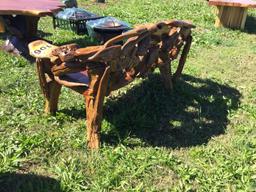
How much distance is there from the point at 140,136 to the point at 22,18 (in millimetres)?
3989

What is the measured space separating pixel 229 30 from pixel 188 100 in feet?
15.4

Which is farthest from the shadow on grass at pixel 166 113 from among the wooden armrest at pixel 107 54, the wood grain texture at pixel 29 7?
the wood grain texture at pixel 29 7

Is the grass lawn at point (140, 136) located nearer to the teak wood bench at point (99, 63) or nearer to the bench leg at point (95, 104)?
the bench leg at point (95, 104)

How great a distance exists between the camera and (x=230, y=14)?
10.1m

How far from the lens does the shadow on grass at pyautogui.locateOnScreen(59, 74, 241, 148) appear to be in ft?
16.0

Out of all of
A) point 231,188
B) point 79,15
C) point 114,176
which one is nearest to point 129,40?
point 114,176

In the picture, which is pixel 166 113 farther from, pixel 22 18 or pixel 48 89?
pixel 22 18

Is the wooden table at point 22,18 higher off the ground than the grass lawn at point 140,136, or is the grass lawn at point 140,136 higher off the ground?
the wooden table at point 22,18

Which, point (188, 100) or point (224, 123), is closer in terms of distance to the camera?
point (224, 123)

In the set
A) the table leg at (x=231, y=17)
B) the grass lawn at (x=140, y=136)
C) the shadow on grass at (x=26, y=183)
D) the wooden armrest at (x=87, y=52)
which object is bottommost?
the shadow on grass at (x=26, y=183)

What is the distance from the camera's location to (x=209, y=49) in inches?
335

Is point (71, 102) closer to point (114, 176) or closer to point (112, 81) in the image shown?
point (112, 81)

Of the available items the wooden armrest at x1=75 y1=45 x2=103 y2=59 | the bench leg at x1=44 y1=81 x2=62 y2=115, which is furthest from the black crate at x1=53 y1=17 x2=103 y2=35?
the wooden armrest at x1=75 y1=45 x2=103 y2=59

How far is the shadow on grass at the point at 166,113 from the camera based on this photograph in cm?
489
